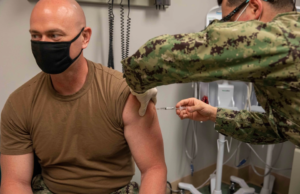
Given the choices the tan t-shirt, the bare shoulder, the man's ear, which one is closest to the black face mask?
the tan t-shirt

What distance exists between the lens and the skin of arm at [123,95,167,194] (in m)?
1.21

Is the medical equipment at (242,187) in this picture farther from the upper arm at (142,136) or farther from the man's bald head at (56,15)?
the man's bald head at (56,15)

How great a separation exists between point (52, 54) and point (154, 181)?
720 mm

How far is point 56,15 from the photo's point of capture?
1.11 metres

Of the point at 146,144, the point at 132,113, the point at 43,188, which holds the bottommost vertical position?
A: the point at 43,188

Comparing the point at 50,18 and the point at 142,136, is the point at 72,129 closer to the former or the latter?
the point at 142,136

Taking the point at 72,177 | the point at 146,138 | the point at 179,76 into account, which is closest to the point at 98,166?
the point at 72,177

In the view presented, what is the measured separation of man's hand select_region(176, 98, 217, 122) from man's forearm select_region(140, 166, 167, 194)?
0.28 meters

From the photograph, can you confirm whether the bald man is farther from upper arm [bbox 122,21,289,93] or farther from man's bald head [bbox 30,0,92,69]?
upper arm [bbox 122,21,289,93]

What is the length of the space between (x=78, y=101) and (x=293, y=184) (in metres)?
1.48

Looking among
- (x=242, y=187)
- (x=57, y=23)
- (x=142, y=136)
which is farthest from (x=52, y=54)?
(x=242, y=187)

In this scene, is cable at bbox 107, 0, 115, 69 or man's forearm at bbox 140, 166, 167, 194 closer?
man's forearm at bbox 140, 166, 167, 194

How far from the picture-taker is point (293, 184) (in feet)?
5.68

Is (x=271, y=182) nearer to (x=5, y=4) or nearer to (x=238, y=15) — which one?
(x=238, y=15)
